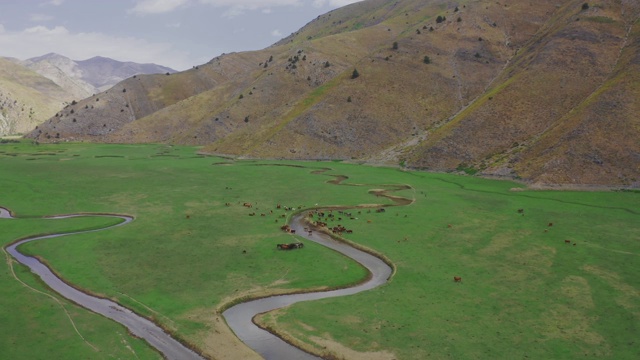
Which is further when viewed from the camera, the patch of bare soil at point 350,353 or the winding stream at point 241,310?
the winding stream at point 241,310

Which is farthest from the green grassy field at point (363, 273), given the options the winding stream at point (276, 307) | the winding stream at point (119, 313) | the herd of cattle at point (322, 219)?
the winding stream at point (276, 307)

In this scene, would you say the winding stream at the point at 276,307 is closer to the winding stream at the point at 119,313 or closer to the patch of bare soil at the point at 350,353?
the patch of bare soil at the point at 350,353

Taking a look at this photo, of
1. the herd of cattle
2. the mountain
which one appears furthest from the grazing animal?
the mountain

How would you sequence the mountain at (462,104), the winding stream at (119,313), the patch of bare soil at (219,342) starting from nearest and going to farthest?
the patch of bare soil at (219,342)
the winding stream at (119,313)
the mountain at (462,104)

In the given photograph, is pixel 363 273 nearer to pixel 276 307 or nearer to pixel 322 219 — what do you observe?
pixel 276 307

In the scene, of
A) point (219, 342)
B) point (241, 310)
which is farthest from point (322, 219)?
point (219, 342)

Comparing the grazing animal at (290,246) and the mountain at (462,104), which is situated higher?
the mountain at (462,104)

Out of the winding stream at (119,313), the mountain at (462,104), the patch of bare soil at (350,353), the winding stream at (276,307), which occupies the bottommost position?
the patch of bare soil at (350,353)

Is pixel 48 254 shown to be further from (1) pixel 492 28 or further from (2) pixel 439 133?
(1) pixel 492 28
